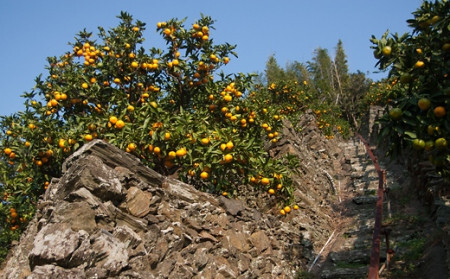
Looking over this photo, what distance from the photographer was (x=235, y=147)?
20.4ft

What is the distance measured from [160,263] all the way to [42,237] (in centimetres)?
154

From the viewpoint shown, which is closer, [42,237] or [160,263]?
[42,237]

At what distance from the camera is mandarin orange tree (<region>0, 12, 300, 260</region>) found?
6.14 m

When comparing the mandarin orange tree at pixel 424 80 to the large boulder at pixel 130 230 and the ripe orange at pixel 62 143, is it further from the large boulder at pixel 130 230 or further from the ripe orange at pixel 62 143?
the ripe orange at pixel 62 143

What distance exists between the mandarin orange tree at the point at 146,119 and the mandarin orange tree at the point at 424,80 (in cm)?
269

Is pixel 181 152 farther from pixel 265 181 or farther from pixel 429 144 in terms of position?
pixel 429 144

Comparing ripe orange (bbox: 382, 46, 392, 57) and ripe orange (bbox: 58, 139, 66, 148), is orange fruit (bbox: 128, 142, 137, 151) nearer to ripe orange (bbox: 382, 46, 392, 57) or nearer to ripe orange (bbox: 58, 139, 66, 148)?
ripe orange (bbox: 58, 139, 66, 148)

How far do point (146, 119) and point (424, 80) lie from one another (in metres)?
3.99

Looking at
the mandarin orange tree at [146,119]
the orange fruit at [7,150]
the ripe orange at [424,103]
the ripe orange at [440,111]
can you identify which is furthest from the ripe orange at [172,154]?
the ripe orange at [440,111]

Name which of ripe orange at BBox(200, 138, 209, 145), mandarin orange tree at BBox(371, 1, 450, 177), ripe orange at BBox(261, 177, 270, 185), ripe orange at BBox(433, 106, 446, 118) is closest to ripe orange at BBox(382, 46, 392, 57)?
mandarin orange tree at BBox(371, 1, 450, 177)

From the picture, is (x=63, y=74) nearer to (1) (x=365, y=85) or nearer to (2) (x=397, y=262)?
(2) (x=397, y=262)

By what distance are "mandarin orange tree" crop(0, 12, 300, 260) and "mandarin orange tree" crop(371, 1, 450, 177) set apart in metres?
2.69

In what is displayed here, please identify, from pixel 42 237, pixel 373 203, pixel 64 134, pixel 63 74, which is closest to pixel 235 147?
pixel 64 134

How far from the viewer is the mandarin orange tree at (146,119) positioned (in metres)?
6.14
